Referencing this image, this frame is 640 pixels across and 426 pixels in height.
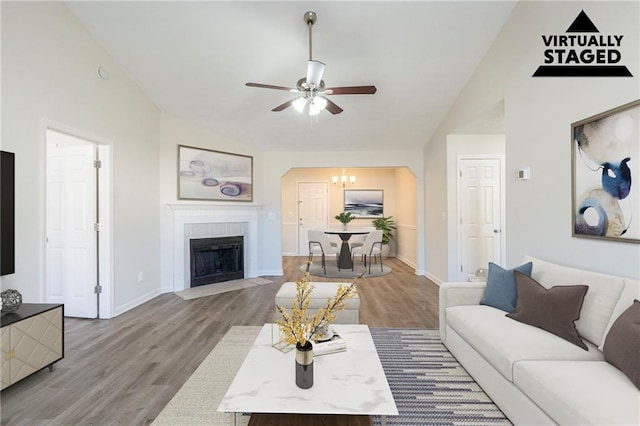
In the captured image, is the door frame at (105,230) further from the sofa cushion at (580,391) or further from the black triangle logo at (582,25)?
the black triangle logo at (582,25)

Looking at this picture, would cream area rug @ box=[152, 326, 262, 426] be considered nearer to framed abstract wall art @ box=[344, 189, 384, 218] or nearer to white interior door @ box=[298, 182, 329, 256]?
white interior door @ box=[298, 182, 329, 256]

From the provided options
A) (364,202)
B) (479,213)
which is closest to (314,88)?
(479,213)

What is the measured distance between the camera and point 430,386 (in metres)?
2.09

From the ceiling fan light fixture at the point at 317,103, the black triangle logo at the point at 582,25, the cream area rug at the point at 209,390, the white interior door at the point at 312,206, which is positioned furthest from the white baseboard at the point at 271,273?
the black triangle logo at the point at 582,25

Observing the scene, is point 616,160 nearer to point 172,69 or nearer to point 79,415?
point 79,415

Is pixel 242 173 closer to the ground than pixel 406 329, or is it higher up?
higher up

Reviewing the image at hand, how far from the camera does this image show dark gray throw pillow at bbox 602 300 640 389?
137cm

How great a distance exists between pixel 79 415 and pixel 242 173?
4.23 meters

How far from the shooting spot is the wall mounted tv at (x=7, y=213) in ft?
7.36

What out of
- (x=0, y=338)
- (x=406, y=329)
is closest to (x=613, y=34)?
(x=406, y=329)

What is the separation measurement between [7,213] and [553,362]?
3.77 m

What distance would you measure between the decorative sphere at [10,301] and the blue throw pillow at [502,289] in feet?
11.8

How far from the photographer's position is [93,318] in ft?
11.4

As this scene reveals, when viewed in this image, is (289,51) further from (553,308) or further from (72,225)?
(553,308)
